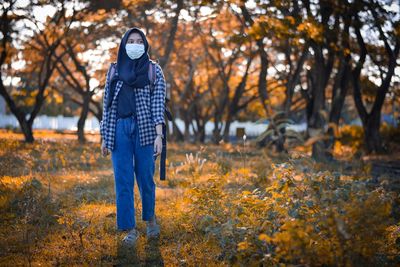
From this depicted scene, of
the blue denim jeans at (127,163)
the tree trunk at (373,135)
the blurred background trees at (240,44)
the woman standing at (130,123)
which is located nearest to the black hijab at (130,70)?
the woman standing at (130,123)

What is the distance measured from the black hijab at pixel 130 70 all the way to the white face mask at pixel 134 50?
38 mm

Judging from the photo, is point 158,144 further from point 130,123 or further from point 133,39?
point 133,39

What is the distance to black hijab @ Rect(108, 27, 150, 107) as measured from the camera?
483 centimetres

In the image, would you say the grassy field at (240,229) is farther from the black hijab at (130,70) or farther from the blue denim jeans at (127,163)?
the black hijab at (130,70)

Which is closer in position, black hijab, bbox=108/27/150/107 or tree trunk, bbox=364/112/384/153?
black hijab, bbox=108/27/150/107

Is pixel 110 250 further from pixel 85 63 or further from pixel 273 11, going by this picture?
pixel 85 63

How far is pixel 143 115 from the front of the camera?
4867mm

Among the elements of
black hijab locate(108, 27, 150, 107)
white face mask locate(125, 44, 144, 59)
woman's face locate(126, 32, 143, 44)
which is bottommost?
black hijab locate(108, 27, 150, 107)

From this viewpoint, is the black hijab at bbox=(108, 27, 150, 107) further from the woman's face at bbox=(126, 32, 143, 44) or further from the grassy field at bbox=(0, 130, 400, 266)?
the grassy field at bbox=(0, 130, 400, 266)

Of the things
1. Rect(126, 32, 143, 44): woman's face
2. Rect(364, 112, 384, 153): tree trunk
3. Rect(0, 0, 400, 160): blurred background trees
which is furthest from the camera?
Rect(364, 112, 384, 153): tree trunk

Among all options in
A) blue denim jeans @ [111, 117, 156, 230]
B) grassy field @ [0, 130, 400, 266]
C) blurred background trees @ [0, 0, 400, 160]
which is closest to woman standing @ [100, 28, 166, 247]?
blue denim jeans @ [111, 117, 156, 230]

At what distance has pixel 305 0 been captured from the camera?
15.0 m

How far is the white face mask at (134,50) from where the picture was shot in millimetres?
4867

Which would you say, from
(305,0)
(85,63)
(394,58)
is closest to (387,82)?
(394,58)
